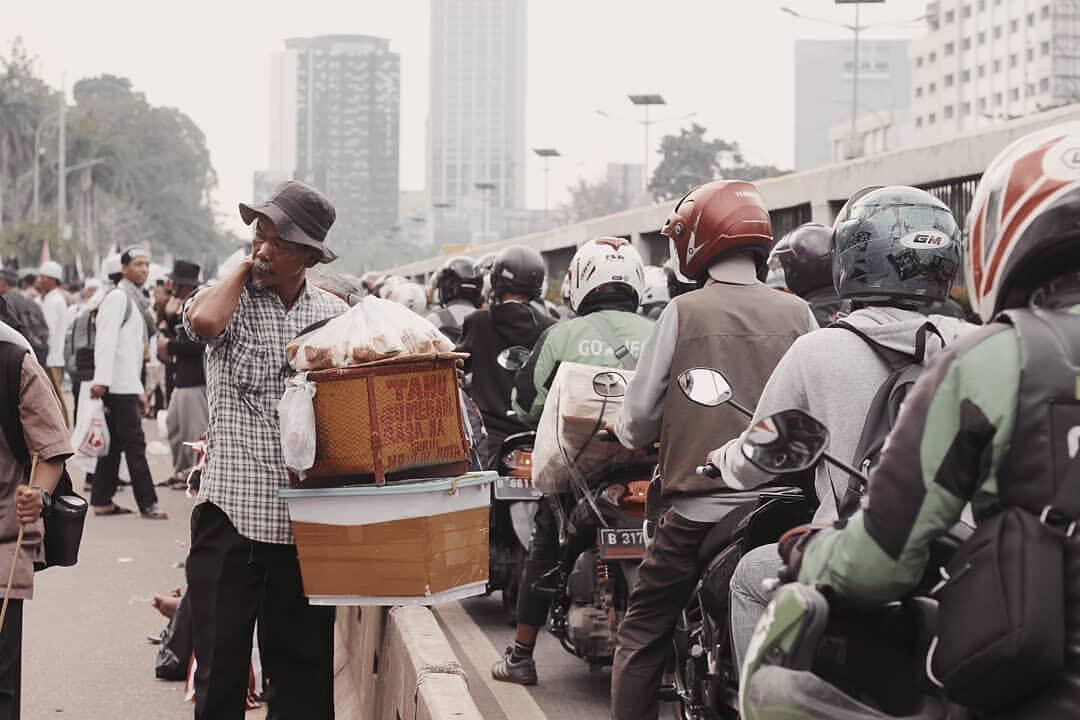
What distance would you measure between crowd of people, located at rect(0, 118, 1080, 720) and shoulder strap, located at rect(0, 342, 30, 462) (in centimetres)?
1

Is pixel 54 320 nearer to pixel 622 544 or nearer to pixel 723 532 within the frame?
pixel 622 544

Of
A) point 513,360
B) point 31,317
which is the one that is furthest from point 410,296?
point 513,360

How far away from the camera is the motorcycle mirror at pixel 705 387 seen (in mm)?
3836

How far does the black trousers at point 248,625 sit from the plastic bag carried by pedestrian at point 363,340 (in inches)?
23.8

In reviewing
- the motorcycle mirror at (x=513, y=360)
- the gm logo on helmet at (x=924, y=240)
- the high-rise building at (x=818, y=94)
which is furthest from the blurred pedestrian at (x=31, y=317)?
the high-rise building at (x=818, y=94)

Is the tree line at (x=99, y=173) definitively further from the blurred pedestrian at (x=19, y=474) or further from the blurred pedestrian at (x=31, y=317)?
the blurred pedestrian at (x=19, y=474)

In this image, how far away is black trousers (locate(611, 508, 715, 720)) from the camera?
17.9 ft

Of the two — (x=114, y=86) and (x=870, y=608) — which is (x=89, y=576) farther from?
(x=114, y=86)

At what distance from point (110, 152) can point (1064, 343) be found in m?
110

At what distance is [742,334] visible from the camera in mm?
5477

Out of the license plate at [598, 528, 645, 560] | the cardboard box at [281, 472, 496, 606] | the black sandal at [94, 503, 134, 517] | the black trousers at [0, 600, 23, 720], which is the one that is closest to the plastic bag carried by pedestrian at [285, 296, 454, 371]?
the cardboard box at [281, 472, 496, 606]

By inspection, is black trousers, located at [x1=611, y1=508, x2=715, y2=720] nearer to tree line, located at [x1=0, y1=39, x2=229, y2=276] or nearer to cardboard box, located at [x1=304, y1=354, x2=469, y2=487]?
cardboard box, located at [x1=304, y1=354, x2=469, y2=487]

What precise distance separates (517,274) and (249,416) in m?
3.95

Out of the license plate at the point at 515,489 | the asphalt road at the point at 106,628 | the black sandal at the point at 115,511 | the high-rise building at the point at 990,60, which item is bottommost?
the black sandal at the point at 115,511
